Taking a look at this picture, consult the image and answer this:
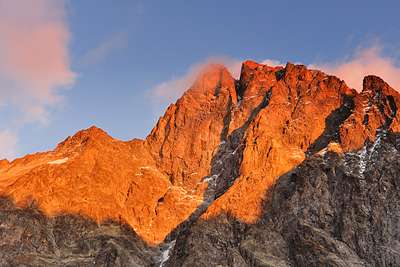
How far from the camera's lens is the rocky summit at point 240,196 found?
142875 mm

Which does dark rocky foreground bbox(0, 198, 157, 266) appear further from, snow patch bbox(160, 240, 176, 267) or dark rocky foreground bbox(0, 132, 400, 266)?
snow patch bbox(160, 240, 176, 267)

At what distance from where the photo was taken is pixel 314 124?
603 feet


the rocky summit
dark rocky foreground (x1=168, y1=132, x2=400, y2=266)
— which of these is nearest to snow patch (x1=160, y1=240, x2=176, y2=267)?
the rocky summit

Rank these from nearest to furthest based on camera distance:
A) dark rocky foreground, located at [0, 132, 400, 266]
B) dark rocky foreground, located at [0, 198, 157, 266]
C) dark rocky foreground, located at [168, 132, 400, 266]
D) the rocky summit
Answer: dark rocky foreground, located at [168, 132, 400, 266] → dark rocky foreground, located at [0, 132, 400, 266] → the rocky summit → dark rocky foreground, located at [0, 198, 157, 266]

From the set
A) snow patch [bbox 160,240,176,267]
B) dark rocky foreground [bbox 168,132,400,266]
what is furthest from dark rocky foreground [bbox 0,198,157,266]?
dark rocky foreground [bbox 168,132,400,266]

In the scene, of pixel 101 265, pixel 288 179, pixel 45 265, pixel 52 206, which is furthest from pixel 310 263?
pixel 52 206

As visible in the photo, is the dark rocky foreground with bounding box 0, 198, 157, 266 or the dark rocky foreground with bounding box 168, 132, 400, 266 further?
the dark rocky foreground with bounding box 0, 198, 157, 266

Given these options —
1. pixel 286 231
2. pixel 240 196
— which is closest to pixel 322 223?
pixel 286 231

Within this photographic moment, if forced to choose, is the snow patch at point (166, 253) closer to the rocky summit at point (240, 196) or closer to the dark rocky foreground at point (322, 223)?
the rocky summit at point (240, 196)

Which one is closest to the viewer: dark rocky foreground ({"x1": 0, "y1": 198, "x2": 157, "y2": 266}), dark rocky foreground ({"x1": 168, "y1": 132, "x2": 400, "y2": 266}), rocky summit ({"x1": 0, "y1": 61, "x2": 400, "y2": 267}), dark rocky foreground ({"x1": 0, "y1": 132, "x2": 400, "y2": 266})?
dark rocky foreground ({"x1": 168, "y1": 132, "x2": 400, "y2": 266})

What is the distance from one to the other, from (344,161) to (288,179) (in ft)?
61.8

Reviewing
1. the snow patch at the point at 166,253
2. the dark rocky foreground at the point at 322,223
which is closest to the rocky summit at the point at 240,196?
the dark rocky foreground at the point at 322,223

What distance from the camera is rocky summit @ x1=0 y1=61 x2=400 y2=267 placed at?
5625 inches

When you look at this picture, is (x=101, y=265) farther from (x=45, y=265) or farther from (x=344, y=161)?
(x=344, y=161)
